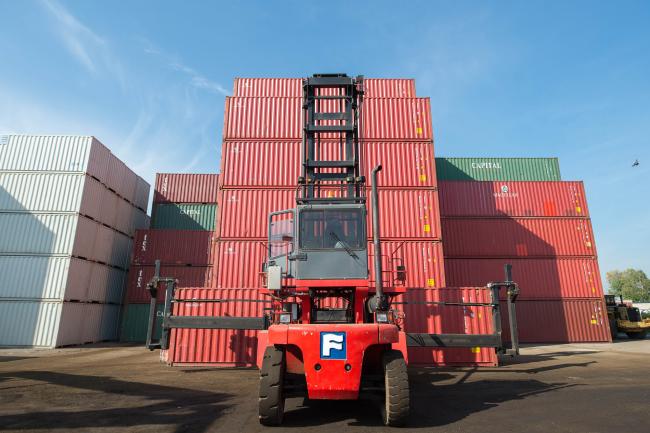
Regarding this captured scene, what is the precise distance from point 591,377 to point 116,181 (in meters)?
29.4

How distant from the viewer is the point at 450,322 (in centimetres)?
1362

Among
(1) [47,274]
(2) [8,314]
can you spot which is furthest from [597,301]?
(2) [8,314]

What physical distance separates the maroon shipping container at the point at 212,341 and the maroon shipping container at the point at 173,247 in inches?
497

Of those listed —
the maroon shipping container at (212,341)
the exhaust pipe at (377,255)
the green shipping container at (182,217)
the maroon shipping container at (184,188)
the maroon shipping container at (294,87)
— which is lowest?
the maroon shipping container at (212,341)

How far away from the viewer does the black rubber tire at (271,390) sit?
539 cm

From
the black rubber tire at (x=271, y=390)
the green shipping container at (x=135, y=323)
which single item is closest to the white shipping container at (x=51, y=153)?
the green shipping container at (x=135, y=323)

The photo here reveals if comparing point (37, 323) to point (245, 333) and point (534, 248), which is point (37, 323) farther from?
point (534, 248)

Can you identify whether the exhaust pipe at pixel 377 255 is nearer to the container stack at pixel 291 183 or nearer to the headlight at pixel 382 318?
the headlight at pixel 382 318

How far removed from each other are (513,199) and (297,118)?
16.2 metres

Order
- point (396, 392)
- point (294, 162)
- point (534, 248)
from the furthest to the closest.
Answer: point (534, 248) < point (294, 162) < point (396, 392)

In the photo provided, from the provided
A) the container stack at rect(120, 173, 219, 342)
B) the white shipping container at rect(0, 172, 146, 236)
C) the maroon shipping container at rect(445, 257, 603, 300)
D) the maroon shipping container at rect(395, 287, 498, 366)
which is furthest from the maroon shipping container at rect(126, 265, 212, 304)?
the maroon shipping container at rect(445, 257, 603, 300)

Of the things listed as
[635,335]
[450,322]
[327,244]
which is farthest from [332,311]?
[635,335]

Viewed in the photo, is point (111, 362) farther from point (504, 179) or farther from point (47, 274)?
point (504, 179)

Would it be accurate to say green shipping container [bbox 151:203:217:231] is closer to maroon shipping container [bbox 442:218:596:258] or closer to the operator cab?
maroon shipping container [bbox 442:218:596:258]
